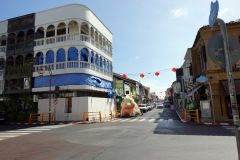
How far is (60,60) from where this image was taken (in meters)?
21.0

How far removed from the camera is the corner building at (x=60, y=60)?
20.0 meters

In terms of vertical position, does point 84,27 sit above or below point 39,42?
above

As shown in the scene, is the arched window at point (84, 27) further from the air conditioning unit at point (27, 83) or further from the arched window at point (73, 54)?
the air conditioning unit at point (27, 83)

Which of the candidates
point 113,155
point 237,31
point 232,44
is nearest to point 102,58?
point 237,31

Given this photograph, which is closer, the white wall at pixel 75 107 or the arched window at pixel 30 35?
the white wall at pixel 75 107

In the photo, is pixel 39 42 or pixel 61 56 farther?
pixel 39 42

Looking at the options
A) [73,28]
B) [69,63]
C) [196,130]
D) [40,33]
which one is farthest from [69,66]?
[196,130]

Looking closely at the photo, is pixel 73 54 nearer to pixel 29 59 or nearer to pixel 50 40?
pixel 50 40

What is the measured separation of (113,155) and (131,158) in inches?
27.3

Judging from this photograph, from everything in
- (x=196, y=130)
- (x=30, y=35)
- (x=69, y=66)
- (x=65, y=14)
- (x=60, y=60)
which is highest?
(x=65, y=14)

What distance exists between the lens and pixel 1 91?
77.5ft

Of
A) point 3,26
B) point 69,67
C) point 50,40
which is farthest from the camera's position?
point 3,26

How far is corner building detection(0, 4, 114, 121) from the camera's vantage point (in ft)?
65.7

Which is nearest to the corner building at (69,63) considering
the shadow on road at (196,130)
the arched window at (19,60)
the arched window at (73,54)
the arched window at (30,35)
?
the arched window at (73,54)
